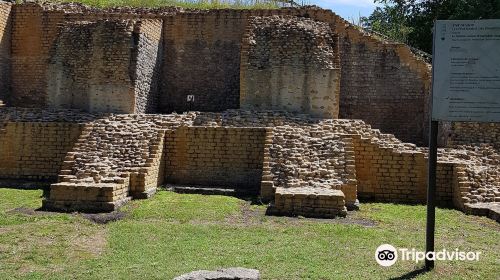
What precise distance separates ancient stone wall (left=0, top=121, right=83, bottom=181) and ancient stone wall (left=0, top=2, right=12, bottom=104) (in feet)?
15.2

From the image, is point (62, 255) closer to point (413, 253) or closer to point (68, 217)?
point (68, 217)

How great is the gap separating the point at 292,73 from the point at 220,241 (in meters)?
6.13

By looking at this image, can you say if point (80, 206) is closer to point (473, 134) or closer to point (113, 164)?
point (113, 164)

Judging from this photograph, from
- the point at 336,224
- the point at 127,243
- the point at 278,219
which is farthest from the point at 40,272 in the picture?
the point at 336,224

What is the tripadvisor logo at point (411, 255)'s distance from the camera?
A: 18.2 feet

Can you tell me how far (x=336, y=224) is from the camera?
23.6 ft

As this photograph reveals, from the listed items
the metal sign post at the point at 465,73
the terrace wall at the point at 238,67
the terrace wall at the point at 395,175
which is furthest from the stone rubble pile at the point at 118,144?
the metal sign post at the point at 465,73

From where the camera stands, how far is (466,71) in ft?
16.9

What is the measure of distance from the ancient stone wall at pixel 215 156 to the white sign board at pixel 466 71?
5.14 meters

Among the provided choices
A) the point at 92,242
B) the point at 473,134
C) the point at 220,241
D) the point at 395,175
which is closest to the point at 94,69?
the point at 92,242

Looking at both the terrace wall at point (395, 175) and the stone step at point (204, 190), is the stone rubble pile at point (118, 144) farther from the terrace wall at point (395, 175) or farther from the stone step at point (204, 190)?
the terrace wall at point (395, 175)

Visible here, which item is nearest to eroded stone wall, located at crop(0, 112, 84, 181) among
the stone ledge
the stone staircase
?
the stone staircase

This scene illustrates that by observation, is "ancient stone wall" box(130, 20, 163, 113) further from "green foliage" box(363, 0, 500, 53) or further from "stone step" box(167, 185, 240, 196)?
"green foliage" box(363, 0, 500, 53)

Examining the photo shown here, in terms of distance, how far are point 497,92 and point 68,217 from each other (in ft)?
20.3
